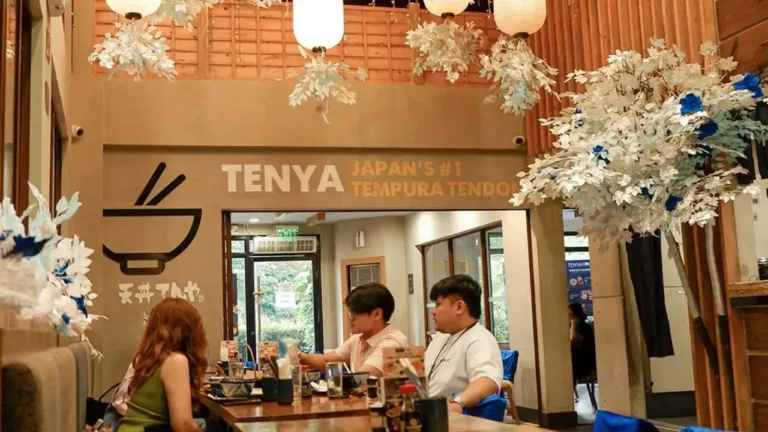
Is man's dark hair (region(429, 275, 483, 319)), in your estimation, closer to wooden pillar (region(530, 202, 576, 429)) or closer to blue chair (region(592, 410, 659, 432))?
blue chair (region(592, 410, 659, 432))

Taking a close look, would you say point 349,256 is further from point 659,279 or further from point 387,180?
point 659,279

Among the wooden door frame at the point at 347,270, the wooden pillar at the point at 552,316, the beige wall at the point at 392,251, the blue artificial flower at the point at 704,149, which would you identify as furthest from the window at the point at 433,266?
the blue artificial flower at the point at 704,149

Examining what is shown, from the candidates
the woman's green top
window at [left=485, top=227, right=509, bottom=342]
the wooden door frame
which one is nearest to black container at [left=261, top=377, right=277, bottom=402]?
the woman's green top

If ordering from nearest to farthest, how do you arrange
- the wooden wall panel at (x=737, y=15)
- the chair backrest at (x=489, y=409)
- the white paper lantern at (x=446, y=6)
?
the chair backrest at (x=489, y=409) → the wooden wall panel at (x=737, y=15) → the white paper lantern at (x=446, y=6)

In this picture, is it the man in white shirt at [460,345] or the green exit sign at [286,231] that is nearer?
the man in white shirt at [460,345]

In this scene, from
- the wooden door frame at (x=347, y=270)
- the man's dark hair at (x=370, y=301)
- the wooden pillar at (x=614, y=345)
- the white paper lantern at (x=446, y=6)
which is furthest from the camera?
the wooden door frame at (x=347, y=270)

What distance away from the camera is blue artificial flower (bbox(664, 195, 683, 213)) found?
4.02 metres

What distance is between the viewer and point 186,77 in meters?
7.37

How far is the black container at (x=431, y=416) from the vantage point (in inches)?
80.8

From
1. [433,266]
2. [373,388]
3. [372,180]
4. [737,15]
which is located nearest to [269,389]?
[373,388]

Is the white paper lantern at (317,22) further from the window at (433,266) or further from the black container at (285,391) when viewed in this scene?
the window at (433,266)

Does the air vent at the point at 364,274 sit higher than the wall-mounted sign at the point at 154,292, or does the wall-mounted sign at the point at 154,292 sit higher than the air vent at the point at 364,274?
the air vent at the point at 364,274

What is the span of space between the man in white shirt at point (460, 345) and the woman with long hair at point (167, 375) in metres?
1.10

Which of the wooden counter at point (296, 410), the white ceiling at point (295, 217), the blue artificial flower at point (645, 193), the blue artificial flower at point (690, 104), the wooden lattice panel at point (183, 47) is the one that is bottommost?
the wooden counter at point (296, 410)
